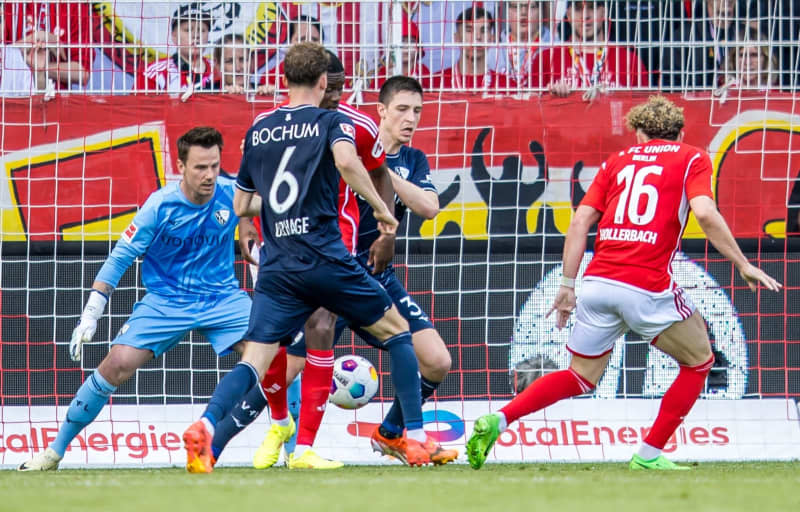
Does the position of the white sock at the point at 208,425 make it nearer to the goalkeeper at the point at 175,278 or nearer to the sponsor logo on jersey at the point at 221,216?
the goalkeeper at the point at 175,278

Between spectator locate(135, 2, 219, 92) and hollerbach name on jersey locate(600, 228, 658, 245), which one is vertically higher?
spectator locate(135, 2, 219, 92)

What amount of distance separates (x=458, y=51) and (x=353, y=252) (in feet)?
8.98

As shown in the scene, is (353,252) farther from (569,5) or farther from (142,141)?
(569,5)

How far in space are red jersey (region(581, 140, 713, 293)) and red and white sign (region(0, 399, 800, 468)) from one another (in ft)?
7.94

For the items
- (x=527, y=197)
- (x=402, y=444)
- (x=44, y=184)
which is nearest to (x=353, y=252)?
(x=402, y=444)

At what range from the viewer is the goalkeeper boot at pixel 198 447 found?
213 inches

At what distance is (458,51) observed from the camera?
8.95 meters

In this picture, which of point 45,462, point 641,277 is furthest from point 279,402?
point 641,277

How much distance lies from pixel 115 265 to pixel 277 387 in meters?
1.14

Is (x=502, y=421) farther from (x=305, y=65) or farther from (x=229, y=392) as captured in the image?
(x=305, y=65)

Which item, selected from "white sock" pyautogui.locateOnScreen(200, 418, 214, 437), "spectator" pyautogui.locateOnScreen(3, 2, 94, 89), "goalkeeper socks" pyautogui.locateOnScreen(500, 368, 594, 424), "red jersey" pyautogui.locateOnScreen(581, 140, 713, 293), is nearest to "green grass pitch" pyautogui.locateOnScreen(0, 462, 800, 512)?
"white sock" pyautogui.locateOnScreen(200, 418, 214, 437)

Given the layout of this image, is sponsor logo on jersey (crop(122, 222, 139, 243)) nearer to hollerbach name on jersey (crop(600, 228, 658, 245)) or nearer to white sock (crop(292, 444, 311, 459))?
white sock (crop(292, 444, 311, 459))

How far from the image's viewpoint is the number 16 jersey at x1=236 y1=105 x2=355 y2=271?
5.73 m

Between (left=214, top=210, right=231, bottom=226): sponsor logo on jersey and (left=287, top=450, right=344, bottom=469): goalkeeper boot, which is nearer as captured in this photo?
(left=287, top=450, right=344, bottom=469): goalkeeper boot
